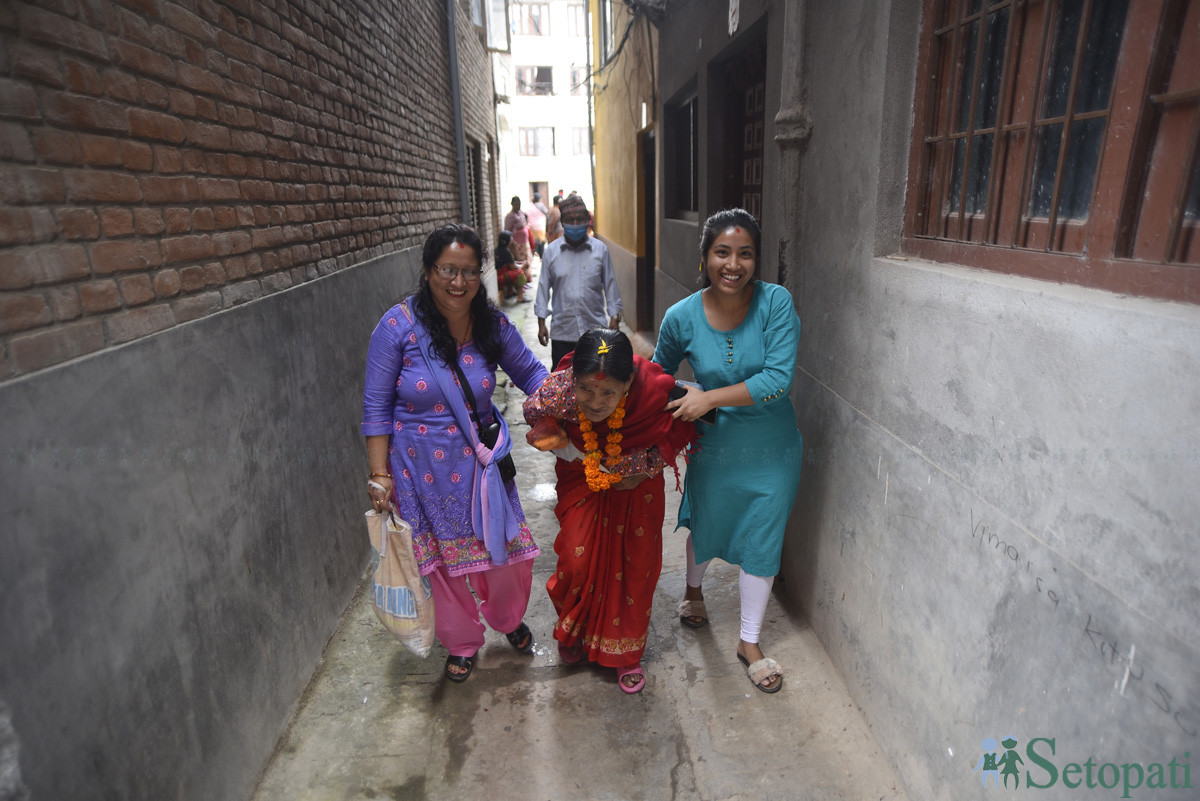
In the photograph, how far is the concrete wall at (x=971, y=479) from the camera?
4.01ft

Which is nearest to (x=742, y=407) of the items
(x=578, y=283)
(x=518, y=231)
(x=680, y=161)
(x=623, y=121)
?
(x=578, y=283)

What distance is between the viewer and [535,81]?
27062 mm

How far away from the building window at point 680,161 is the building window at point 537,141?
2156 centimetres

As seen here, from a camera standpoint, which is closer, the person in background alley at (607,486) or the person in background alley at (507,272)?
the person in background alley at (607,486)

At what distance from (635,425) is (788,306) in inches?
27.9

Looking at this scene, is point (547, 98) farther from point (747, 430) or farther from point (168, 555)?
point (168, 555)

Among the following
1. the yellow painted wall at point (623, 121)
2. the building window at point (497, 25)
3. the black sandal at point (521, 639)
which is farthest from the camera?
the building window at point (497, 25)

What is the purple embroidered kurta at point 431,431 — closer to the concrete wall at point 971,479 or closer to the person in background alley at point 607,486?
the person in background alley at point 607,486

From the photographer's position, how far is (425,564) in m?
2.62

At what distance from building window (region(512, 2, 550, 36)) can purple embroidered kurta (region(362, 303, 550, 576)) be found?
27.7 m

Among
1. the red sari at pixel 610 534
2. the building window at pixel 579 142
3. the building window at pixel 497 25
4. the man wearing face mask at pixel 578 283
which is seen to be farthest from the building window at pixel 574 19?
the red sari at pixel 610 534

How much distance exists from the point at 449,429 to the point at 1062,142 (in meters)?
2.00

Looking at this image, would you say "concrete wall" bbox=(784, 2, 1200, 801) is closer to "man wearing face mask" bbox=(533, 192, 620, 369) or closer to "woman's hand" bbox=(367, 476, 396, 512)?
"woman's hand" bbox=(367, 476, 396, 512)

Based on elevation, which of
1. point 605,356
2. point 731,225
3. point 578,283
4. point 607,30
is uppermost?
point 607,30
